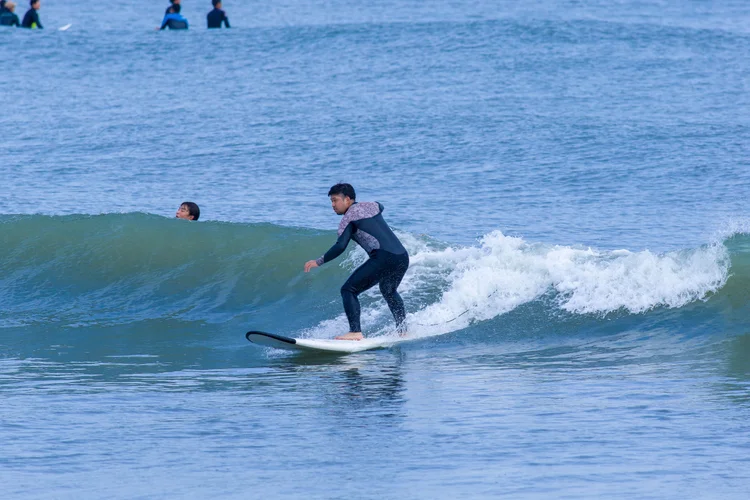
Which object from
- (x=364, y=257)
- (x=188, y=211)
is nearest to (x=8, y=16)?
(x=188, y=211)

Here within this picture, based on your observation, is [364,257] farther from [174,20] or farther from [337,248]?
[174,20]

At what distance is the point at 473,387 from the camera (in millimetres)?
8805

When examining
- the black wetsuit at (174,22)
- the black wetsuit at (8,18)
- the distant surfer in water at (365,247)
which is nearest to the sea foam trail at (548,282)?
the distant surfer in water at (365,247)

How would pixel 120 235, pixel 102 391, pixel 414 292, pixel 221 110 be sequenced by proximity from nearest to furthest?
pixel 102 391
pixel 414 292
pixel 120 235
pixel 221 110

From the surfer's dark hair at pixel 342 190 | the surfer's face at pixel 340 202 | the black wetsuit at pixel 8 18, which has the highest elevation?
the black wetsuit at pixel 8 18

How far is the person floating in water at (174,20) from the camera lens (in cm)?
3450

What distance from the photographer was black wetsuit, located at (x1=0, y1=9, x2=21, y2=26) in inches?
1393

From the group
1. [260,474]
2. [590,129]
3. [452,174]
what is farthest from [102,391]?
[590,129]

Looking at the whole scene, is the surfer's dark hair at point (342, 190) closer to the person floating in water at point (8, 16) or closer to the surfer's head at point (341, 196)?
the surfer's head at point (341, 196)

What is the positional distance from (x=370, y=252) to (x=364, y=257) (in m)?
3.41

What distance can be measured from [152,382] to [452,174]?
11333 mm

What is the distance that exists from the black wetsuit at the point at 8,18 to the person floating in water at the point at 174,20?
4.57 meters

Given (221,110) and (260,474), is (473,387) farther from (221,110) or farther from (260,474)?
(221,110)

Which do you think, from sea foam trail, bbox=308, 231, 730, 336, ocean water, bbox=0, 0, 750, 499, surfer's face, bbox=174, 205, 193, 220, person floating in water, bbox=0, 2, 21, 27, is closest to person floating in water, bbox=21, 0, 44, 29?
person floating in water, bbox=0, 2, 21, 27
